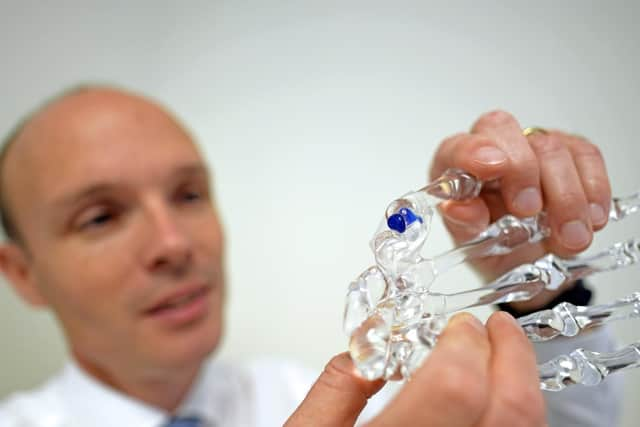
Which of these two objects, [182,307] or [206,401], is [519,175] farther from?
[206,401]

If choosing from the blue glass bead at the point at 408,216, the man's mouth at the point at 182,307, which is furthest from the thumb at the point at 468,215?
the man's mouth at the point at 182,307

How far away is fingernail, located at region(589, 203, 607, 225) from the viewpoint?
384mm

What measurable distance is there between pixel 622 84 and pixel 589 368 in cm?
56

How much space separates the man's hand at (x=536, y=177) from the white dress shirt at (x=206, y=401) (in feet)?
0.86

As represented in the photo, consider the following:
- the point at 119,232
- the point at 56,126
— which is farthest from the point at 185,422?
the point at 56,126


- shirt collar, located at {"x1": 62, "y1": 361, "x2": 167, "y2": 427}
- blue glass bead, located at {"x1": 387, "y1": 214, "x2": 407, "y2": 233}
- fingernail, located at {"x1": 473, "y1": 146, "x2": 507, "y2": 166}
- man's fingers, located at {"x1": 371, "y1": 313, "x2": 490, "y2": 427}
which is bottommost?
shirt collar, located at {"x1": 62, "y1": 361, "x2": 167, "y2": 427}

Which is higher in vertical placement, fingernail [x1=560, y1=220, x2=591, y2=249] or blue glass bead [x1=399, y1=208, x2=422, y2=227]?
blue glass bead [x1=399, y1=208, x2=422, y2=227]

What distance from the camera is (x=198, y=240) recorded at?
28.0 inches

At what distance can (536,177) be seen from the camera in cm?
37

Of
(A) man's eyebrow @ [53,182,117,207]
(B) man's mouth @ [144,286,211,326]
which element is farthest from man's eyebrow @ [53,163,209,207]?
(B) man's mouth @ [144,286,211,326]

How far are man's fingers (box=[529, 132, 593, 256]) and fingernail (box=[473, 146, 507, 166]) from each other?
4cm

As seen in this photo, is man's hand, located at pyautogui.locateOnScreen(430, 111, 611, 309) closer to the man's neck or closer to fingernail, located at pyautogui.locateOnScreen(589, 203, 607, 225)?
fingernail, located at pyautogui.locateOnScreen(589, 203, 607, 225)

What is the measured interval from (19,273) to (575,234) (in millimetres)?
759

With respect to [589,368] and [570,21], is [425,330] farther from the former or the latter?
[570,21]
